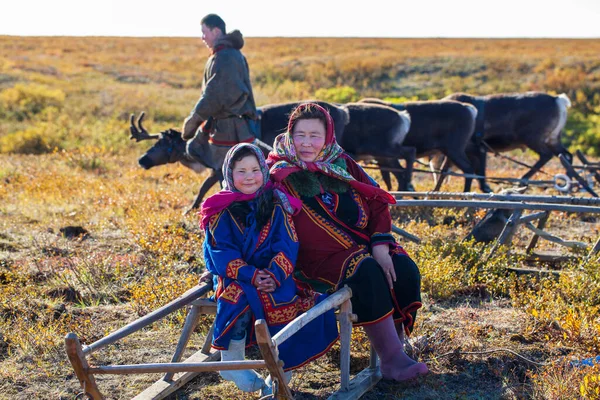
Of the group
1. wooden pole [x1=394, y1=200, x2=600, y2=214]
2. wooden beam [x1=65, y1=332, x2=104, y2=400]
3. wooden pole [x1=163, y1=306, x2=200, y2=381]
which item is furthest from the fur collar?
wooden pole [x1=394, y1=200, x2=600, y2=214]

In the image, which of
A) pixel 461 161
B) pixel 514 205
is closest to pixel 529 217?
pixel 514 205

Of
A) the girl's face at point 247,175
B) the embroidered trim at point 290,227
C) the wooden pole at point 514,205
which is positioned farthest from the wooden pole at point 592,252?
the girl's face at point 247,175

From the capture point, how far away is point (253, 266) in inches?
138

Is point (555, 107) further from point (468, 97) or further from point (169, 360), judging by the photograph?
point (169, 360)

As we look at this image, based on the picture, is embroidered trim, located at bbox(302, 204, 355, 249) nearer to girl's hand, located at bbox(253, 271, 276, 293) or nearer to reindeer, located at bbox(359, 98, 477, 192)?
girl's hand, located at bbox(253, 271, 276, 293)

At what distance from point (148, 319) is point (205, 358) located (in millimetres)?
848

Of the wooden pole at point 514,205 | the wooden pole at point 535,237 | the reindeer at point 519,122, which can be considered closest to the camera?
the wooden pole at point 514,205

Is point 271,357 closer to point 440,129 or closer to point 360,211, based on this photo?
point 360,211

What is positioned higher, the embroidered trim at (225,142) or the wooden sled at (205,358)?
the embroidered trim at (225,142)

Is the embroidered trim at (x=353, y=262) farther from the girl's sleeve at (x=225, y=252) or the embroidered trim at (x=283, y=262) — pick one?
the girl's sleeve at (x=225, y=252)

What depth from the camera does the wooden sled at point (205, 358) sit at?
2928 millimetres

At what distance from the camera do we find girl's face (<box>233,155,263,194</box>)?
358 centimetres

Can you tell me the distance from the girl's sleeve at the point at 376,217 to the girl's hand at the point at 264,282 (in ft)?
2.39
